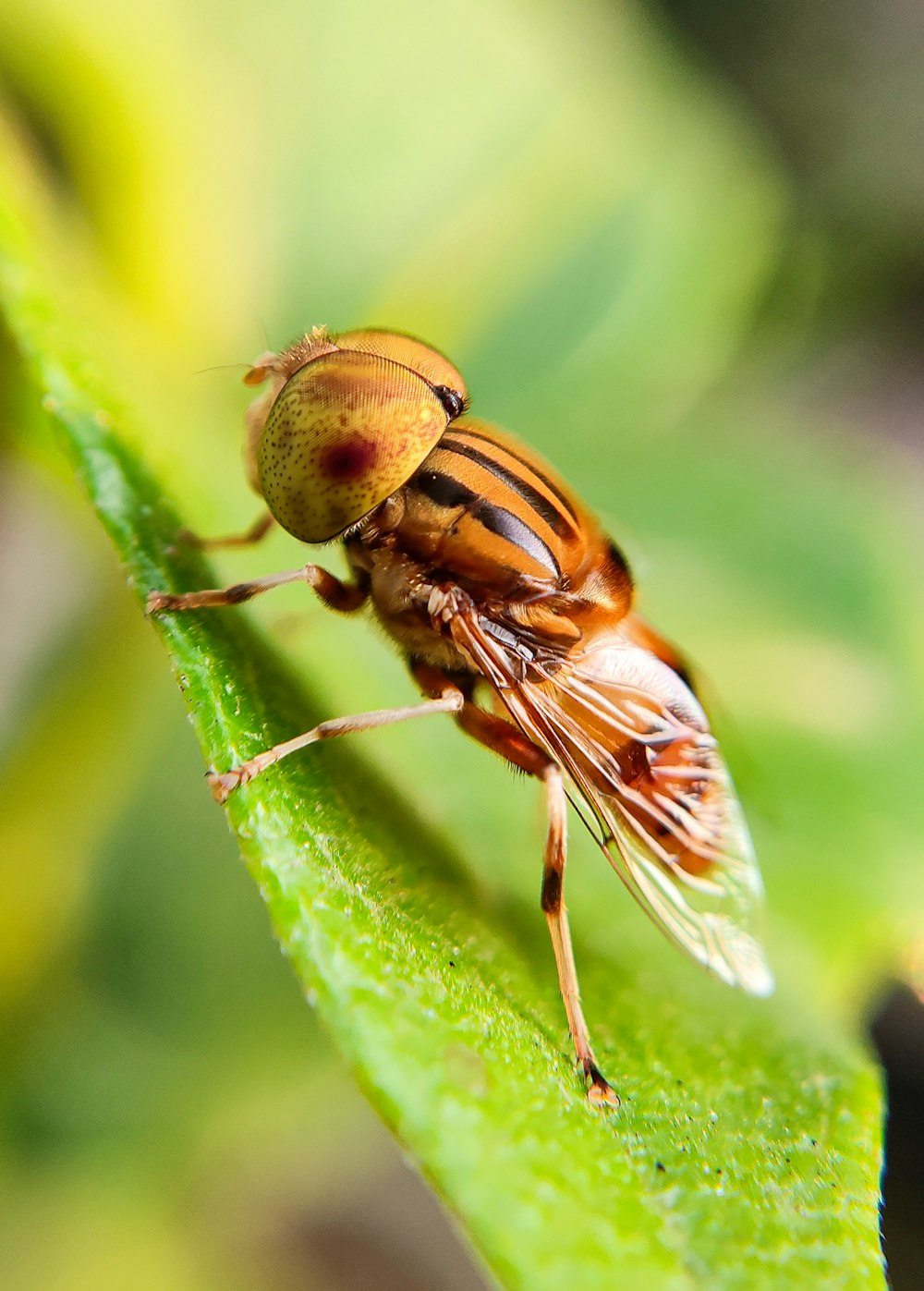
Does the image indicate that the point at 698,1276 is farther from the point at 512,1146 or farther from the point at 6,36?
the point at 6,36

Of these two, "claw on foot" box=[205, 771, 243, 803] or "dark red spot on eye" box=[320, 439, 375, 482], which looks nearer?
"claw on foot" box=[205, 771, 243, 803]

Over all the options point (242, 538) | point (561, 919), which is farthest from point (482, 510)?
point (561, 919)

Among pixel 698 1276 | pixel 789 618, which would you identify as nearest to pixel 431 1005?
pixel 698 1276

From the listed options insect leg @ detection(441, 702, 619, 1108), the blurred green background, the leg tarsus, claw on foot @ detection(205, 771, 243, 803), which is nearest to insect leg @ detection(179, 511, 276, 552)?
the blurred green background

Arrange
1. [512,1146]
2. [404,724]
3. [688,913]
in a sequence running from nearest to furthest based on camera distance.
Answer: [512,1146] → [688,913] → [404,724]

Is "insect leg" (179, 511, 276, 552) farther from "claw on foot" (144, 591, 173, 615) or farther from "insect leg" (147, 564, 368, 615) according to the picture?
"claw on foot" (144, 591, 173, 615)

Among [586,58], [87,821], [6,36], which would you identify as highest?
[586,58]

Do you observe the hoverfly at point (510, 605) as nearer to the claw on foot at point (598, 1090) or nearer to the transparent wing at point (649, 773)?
the transparent wing at point (649, 773)
